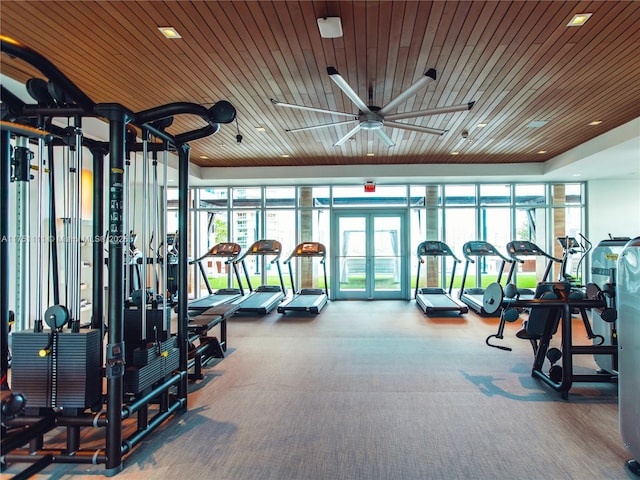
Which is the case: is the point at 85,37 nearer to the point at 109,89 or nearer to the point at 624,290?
the point at 109,89

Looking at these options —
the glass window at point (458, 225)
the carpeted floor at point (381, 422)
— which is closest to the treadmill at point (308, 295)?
the carpeted floor at point (381, 422)

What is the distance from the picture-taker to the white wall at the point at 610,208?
949 centimetres

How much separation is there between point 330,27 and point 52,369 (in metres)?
3.36

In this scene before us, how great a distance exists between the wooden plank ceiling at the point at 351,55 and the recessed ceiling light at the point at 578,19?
46 mm

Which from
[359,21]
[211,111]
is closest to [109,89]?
[211,111]

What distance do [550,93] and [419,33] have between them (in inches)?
99.4

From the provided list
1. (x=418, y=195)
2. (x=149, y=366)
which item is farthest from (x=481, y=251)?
(x=149, y=366)

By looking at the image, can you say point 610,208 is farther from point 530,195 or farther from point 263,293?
point 263,293

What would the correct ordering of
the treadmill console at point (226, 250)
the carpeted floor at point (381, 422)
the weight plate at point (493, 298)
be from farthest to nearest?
the treadmill console at point (226, 250) < the weight plate at point (493, 298) < the carpeted floor at point (381, 422)

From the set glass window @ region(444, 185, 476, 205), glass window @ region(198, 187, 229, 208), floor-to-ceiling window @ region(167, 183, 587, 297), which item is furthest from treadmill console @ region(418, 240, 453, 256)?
glass window @ region(198, 187, 229, 208)

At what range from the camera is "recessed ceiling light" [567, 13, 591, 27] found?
10.4 feet

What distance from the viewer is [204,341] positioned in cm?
450

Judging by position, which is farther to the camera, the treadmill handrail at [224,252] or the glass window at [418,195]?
the glass window at [418,195]

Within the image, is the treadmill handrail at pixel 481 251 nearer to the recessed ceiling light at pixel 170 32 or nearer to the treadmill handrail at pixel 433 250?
the treadmill handrail at pixel 433 250
